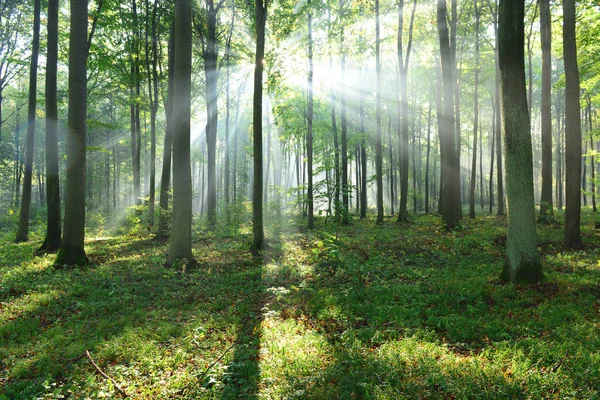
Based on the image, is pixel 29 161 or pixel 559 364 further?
pixel 29 161

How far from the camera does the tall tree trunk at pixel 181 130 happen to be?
8797 mm

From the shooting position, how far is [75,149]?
9336 millimetres

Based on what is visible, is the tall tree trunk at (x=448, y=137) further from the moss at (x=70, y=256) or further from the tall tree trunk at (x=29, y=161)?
the tall tree trunk at (x=29, y=161)

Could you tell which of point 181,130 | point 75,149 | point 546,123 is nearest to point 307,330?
point 181,130

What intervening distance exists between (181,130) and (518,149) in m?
8.29

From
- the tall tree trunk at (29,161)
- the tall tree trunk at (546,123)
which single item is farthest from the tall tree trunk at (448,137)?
the tall tree trunk at (29,161)

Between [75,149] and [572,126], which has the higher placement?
[572,126]

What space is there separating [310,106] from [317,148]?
37.5 feet

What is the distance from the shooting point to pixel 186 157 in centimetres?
902

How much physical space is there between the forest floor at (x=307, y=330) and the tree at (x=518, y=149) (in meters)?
0.62

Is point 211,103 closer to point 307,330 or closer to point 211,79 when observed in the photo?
point 211,79

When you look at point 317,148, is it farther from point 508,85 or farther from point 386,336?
point 386,336

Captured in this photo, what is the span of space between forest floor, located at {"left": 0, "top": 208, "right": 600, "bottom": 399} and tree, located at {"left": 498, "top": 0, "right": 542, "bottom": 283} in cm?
62

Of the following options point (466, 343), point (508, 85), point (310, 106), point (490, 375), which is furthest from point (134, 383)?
point (310, 106)
